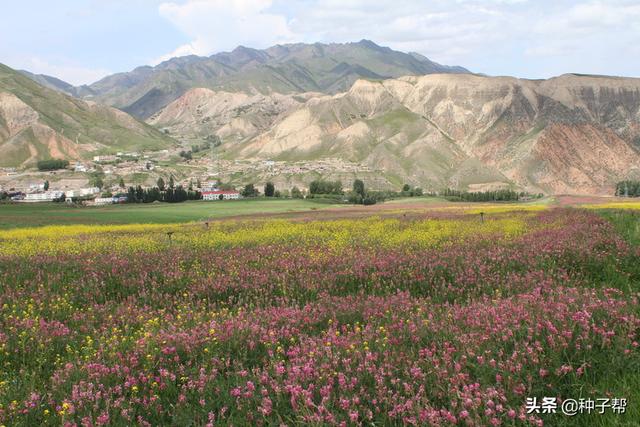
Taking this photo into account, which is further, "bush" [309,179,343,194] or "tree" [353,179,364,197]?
"bush" [309,179,343,194]

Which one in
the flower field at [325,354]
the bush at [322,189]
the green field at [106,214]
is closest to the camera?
the flower field at [325,354]

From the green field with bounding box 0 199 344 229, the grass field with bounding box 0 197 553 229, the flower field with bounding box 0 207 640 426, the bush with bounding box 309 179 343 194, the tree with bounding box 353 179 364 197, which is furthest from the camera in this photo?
the bush with bounding box 309 179 343 194

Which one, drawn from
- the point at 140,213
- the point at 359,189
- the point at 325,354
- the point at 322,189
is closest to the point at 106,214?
the point at 140,213

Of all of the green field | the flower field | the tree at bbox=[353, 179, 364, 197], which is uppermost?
the tree at bbox=[353, 179, 364, 197]

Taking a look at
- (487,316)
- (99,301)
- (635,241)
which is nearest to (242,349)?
(487,316)

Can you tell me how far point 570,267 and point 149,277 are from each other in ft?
34.0

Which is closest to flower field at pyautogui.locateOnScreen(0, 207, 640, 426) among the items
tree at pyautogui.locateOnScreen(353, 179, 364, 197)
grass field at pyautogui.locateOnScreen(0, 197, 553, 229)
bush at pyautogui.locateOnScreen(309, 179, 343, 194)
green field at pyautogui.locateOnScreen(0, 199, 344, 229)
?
grass field at pyautogui.locateOnScreen(0, 197, 553, 229)

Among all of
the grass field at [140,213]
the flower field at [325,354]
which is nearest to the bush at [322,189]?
the grass field at [140,213]

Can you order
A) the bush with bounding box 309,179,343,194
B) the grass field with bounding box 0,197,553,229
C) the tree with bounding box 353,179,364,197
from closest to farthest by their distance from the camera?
the grass field with bounding box 0,197,553,229 → the tree with bounding box 353,179,364,197 → the bush with bounding box 309,179,343,194

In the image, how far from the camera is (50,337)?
24.8ft

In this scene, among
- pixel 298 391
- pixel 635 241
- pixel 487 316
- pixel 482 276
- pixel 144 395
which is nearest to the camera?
pixel 298 391

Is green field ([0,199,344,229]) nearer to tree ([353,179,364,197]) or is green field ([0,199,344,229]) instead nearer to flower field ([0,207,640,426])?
flower field ([0,207,640,426])

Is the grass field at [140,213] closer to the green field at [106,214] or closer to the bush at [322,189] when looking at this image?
the green field at [106,214]

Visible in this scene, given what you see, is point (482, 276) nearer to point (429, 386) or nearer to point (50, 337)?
point (429, 386)
